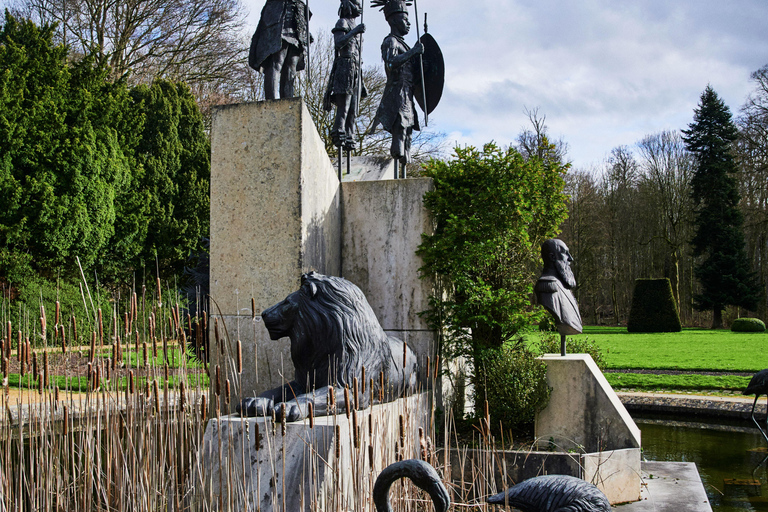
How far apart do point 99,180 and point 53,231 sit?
177 cm

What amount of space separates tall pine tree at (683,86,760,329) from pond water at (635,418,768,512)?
1962 centimetres

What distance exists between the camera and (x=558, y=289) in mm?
5020

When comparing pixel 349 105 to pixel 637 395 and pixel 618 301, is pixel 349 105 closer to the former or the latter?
pixel 637 395

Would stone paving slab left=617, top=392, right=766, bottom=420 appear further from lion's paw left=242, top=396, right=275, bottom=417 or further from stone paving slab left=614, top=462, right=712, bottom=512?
lion's paw left=242, top=396, right=275, bottom=417

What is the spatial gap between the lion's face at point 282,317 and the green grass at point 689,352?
7.82 m

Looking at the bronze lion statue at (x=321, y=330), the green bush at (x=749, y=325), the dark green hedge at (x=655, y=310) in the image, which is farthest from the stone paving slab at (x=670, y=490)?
the green bush at (x=749, y=325)

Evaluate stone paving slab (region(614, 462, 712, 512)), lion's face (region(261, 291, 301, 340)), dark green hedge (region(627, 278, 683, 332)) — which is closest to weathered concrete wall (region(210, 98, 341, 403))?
lion's face (region(261, 291, 301, 340))

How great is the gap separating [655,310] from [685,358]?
910 centimetres

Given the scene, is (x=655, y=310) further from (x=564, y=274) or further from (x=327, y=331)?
(x=327, y=331)

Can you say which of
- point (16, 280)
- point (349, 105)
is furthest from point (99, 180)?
point (349, 105)

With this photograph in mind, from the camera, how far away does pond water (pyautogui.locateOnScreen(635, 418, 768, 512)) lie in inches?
189

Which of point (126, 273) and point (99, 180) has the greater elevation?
point (99, 180)

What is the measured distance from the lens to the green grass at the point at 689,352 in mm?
11984

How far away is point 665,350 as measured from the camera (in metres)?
15.2
